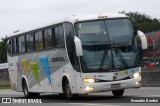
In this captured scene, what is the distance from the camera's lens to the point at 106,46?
63.2 feet

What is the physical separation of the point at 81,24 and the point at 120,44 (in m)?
1.66

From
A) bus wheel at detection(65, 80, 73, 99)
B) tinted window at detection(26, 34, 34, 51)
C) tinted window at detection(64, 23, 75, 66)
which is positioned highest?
tinted window at detection(26, 34, 34, 51)

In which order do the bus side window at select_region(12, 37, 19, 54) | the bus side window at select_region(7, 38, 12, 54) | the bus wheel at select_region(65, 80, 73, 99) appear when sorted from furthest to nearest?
the bus side window at select_region(7, 38, 12, 54) → the bus side window at select_region(12, 37, 19, 54) → the bus wheel at select_region(65, 80, 73, 99)

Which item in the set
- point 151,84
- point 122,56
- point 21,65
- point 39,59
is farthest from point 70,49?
point 151,84

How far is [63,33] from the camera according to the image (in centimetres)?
2041

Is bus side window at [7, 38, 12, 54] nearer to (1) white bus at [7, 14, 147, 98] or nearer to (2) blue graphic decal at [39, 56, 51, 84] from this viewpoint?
(2) blue graphic decal at [39, 56, 51, 84]

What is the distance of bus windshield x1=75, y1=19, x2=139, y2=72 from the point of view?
19.1 m

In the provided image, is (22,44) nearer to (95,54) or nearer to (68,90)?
(68,90)

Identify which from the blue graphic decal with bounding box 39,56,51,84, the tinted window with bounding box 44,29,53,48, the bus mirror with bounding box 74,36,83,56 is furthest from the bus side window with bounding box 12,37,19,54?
the bus mirror with bounding box 74,36,83,56

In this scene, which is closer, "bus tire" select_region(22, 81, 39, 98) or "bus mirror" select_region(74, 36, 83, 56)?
"bus mirror" select_region(74, 36, 83, 56)

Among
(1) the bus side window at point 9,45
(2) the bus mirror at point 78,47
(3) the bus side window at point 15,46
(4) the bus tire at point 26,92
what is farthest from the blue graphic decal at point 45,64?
(1) the bus side window at point 9,45

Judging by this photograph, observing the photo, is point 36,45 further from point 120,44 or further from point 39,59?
point 120,44

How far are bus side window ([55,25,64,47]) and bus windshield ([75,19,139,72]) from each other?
122cm

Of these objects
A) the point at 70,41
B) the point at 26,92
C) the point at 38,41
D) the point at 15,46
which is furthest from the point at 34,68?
the point at 70,41
